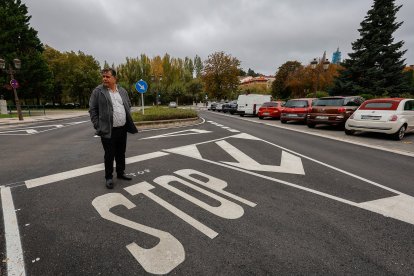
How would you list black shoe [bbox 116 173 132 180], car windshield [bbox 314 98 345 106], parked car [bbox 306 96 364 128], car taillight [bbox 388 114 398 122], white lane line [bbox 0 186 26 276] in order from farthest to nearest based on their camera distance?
car windshield [bbox 314 98 345 106], parked car [bbox 306 96 364 128], car taillight [bbox 388 114 398 122], black shoe [bbox 116 173 132 180], white lane line [bbox 0 186 26 276]

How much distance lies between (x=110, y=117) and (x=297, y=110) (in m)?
13.6

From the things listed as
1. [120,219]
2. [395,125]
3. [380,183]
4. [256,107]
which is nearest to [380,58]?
[256,107]

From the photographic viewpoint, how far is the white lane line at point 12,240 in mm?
1934

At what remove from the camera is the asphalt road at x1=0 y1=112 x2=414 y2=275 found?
79.6 inches

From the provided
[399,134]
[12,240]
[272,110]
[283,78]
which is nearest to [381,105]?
[399,134]

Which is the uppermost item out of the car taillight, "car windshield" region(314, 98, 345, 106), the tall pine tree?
the tall pine tree

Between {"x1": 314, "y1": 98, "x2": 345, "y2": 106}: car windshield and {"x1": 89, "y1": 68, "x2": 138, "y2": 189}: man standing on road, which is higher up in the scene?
{"x1": 314, "y1": 98, "x2": 345, "y2": 106}: car windshield

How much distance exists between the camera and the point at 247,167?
16.4 feet

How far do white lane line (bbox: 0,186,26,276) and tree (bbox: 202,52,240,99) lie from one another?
44.0 metres

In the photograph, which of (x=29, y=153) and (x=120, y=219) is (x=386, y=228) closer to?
(x=120, y=219)

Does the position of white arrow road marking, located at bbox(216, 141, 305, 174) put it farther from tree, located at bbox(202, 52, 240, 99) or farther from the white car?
tree, located at bbox(202, 52, 240, 99)

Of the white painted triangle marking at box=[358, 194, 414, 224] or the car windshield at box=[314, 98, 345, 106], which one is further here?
the car windshield at box=[314, 98, 345, 106]

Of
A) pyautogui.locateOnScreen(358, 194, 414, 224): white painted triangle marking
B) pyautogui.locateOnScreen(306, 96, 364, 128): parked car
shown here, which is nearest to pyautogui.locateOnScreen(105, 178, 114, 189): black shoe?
pyautogui.locateOnScreen(358, 194, 414, 224): white painted triangle marking

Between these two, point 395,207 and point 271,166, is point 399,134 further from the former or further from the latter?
point 395,207
